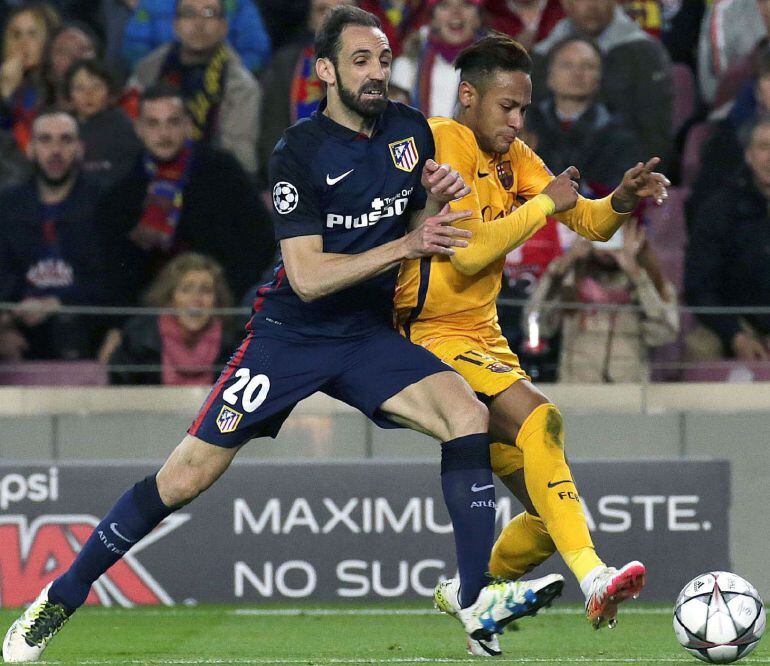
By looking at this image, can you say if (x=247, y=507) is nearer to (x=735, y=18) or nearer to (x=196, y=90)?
(x=196, y=90)

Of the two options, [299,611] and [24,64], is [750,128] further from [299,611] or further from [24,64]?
[24,64]

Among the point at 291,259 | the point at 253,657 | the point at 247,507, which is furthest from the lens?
the point at 247,507

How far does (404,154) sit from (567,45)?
3834 mm

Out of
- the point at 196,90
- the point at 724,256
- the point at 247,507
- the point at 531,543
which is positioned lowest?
the point at 247,507

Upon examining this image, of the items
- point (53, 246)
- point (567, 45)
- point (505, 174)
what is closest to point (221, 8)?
point (53, 246)

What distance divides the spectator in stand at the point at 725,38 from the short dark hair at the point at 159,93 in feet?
10.4

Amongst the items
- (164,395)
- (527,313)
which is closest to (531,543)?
(527,313)

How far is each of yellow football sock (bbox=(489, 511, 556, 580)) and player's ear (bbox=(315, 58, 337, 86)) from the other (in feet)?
5.79

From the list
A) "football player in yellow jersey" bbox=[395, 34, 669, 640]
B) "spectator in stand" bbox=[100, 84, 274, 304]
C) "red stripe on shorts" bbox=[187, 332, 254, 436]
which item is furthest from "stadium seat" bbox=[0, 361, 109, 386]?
"football player in yellow jersey" bbox=[395, 34, 669, 640]

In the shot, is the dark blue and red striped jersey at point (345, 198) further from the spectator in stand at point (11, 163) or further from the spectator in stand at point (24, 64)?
the spectator in stand at point (24, 64)

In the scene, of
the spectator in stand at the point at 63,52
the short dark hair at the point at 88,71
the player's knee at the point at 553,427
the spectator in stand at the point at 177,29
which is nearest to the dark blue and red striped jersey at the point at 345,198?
the player's knee at the point at 553,427

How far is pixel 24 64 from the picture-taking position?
9781mm

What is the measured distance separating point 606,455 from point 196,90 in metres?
3.31

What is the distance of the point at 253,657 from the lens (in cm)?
574
